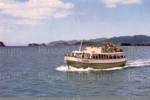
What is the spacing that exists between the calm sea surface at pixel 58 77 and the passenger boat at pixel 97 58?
70 mm

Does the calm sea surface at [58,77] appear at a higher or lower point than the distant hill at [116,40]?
lower

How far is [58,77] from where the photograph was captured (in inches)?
153

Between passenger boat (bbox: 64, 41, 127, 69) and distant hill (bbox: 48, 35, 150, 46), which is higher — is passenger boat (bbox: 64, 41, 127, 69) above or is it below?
A: below

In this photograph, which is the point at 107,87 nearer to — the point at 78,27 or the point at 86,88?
the point at 86,88

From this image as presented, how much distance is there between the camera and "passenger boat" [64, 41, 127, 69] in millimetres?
3982

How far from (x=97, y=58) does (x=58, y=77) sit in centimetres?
51

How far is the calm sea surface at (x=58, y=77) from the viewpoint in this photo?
3.80 m

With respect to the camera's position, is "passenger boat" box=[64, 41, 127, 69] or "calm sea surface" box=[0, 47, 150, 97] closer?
"calm sea surface" box=[0, 47, 150, 97]

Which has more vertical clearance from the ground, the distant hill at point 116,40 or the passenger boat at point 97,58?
the distant hill at point 116,40

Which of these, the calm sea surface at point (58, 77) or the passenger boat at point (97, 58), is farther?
the passenger boat at point (97, 58)

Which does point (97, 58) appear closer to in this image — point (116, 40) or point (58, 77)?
point (116, 40)

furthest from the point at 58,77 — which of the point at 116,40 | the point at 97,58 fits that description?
the point at 116,40

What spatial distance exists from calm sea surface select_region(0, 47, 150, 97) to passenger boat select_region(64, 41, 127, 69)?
7 centimetres

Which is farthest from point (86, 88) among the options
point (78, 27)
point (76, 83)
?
point (78, 27)
